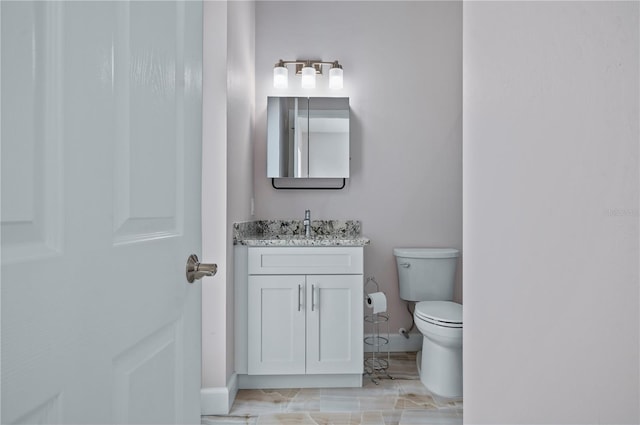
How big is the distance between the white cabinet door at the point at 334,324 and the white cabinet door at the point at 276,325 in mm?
55

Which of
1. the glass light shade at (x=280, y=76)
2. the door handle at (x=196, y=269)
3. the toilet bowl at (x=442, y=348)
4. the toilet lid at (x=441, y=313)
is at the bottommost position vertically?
the toilet bowl at (x=442, y=348)

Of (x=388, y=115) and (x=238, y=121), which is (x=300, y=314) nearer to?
(x=238, y=121)

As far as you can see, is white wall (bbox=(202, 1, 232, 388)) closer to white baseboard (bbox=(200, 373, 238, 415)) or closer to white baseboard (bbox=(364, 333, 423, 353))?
white baseboard (bbox=(200, 373, 238, 415))

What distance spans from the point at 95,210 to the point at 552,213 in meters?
0.89

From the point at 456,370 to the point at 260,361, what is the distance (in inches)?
41.3

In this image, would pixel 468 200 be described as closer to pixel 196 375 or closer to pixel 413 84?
pixel 196 375

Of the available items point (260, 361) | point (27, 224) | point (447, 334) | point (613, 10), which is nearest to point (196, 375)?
point (27, 224)

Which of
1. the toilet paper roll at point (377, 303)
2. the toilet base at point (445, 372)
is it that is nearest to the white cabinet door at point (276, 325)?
the toilet paper roll at point (377, 303)

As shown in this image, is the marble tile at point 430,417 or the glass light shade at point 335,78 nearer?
the marble tile at point 430,417

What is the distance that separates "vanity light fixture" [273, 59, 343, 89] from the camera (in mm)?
2721

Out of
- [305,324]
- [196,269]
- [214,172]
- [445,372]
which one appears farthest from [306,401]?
[196,269]

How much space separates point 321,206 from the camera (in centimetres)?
285

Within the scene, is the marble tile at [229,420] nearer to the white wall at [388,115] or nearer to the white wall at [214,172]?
the white wall at [214,172]

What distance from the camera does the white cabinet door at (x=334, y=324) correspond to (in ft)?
7.16
